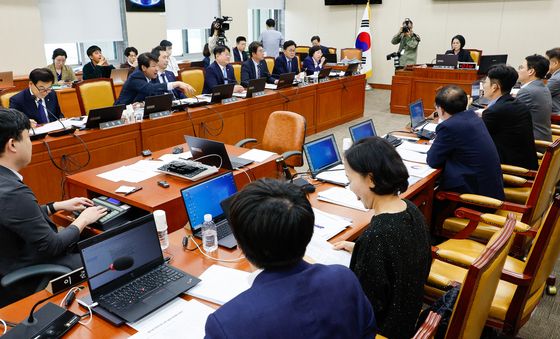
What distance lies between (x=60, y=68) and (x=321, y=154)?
16.6 ft

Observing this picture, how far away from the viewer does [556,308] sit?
8.34 ft

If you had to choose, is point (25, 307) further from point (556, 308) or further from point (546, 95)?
point (546, 95)

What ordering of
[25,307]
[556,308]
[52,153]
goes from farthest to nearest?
[52,153] → [556,308] → [25,307]

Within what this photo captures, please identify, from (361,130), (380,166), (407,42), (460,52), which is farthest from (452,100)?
(407,42)

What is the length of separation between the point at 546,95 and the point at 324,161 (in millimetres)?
2245

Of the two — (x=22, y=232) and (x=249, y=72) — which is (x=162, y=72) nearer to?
(x=249, y=72)

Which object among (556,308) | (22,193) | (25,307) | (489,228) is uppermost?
(22,193)

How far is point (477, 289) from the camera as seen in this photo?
1266mm

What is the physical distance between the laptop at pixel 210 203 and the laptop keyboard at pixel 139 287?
0.32 m

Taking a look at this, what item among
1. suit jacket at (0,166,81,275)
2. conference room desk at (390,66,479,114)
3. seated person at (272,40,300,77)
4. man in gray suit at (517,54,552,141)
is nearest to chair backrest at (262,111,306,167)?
man in gray suit at (517,54,552,141)

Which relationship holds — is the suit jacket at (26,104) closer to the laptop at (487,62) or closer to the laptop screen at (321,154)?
the laptop screen at (321,154)

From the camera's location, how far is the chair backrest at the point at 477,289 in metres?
1.24

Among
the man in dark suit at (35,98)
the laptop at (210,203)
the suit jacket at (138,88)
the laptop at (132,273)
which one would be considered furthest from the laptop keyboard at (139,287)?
→ the suit jacket at (138,88)

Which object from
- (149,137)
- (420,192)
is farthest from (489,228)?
(149,137)
